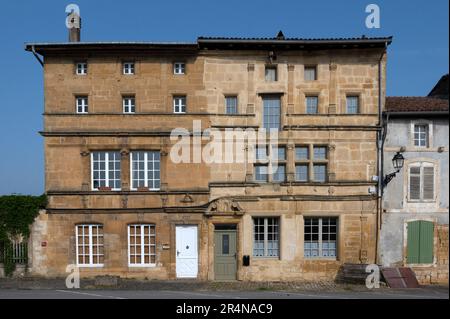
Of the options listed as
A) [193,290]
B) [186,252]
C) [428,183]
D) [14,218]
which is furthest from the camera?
[186,252]

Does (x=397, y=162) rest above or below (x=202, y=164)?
above

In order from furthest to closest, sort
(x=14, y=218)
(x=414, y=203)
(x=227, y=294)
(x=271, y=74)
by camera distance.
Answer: (x=271, y=74), (x=14, y=218), (x=414, y=203), (x=227, y=294)

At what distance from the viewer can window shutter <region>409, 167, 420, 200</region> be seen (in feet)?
50.0

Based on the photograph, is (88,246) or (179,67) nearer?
(88,246)

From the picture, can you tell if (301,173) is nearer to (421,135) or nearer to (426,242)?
(421,135)

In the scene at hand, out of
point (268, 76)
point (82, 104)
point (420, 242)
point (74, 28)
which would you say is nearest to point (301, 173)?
point (268, 76)

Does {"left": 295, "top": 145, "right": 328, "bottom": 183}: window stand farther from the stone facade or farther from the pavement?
the pavement

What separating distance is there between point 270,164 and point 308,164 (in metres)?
1.63

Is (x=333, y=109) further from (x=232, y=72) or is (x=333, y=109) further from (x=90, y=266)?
(x=90, y=266)

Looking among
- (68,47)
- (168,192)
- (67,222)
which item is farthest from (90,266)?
(68,47)

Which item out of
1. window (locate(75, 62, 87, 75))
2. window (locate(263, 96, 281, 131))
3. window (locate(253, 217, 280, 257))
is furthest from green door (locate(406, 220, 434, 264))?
window (locate(75, 62, 87, 75))

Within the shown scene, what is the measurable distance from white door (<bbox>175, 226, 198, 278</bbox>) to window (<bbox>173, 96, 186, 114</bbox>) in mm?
5001

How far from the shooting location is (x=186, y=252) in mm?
16016

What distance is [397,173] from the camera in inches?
613
